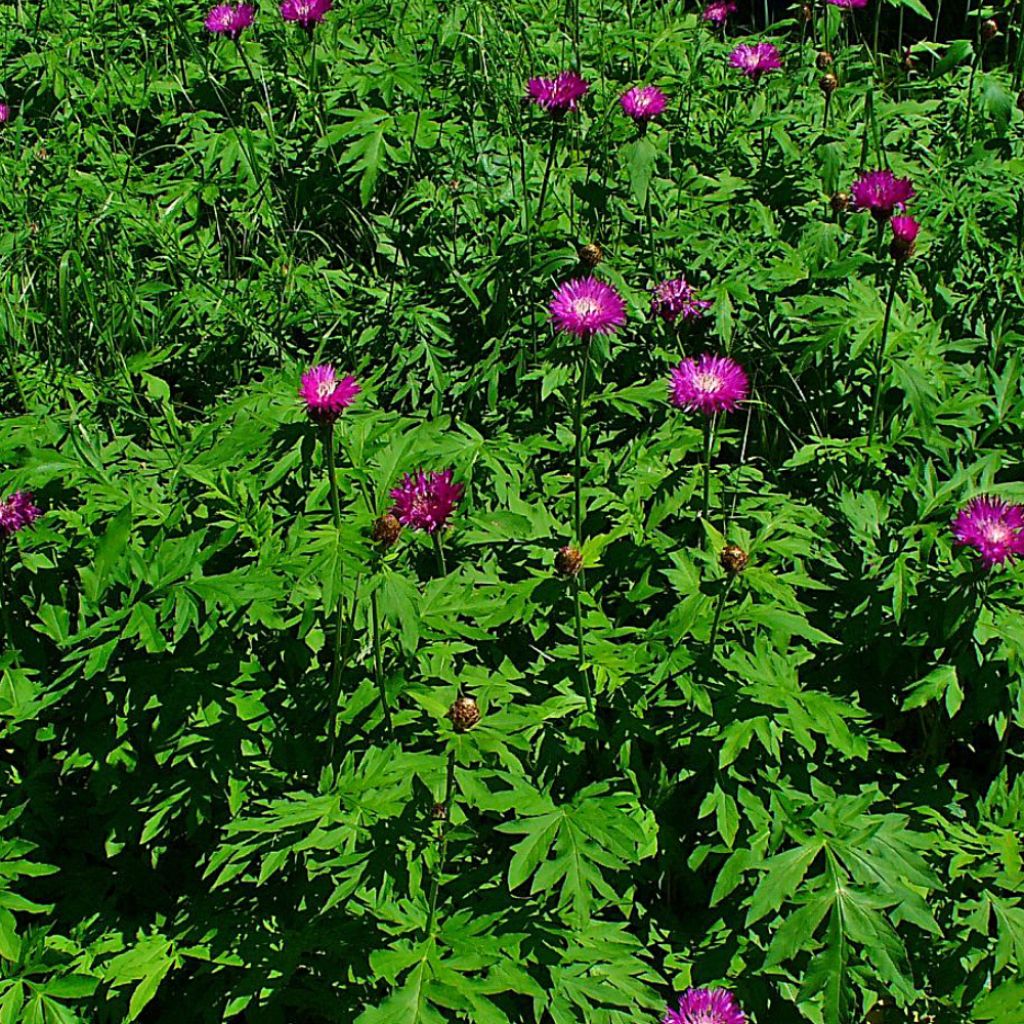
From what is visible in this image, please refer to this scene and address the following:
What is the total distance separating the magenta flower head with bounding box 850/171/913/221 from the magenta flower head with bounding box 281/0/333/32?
174cm

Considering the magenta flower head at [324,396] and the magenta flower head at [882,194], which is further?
the magenta flower head at [882,194]

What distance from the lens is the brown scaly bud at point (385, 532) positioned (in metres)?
2.05

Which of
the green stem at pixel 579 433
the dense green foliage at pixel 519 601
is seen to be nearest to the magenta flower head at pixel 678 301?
the dense green foliage at pixel 519 601

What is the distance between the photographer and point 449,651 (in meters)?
2.32

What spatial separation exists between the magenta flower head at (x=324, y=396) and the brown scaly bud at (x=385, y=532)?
0.67 feet

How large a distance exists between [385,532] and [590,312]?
65 cm

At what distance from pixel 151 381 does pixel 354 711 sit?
1.18 metres

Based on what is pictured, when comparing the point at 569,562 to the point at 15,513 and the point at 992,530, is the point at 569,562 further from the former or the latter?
the point at 15,513

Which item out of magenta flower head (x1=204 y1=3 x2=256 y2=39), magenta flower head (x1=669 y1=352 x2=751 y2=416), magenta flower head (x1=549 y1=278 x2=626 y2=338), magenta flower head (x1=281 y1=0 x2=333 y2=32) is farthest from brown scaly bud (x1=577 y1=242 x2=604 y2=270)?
magenta flower head (x1=204 y1=3 x2=256 y2=39)

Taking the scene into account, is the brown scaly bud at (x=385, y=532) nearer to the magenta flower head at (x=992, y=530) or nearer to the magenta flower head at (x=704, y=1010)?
the magenta flower head at (x=704, y=1010)

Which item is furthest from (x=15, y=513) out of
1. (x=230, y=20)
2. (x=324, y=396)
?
(x=230, y=20)

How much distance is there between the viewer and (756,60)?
3.51 meters

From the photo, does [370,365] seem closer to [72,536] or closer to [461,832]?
[72,536]

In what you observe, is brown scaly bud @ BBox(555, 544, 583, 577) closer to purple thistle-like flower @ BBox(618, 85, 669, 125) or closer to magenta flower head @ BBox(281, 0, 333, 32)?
purple thistle-like flower @ BBox(618, 85, 669, 125)
